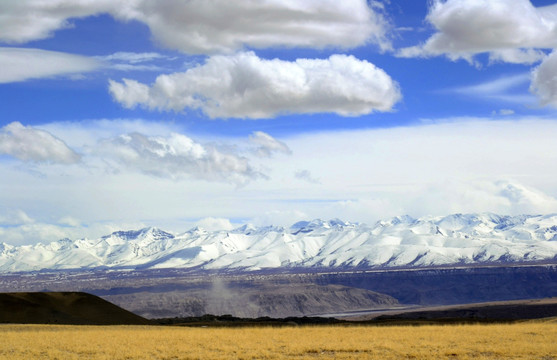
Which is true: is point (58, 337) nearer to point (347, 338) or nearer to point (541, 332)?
point (347, 338)

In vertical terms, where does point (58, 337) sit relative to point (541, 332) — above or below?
above

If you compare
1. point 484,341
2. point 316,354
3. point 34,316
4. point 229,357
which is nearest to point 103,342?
point 229,357

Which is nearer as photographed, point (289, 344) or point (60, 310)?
point (289, 344)

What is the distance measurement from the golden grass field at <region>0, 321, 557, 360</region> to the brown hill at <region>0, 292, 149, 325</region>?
1763 centimetres

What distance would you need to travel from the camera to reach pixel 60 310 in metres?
76.6

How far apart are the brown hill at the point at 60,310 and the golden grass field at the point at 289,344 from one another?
57.8ft

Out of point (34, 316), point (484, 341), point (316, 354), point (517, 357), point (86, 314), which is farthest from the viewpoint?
point (86, 314)

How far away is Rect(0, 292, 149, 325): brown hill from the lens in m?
72.5

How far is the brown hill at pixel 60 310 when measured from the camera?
72.5m

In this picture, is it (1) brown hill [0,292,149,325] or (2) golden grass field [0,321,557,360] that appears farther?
(1) brown hill [0,292,149,325]

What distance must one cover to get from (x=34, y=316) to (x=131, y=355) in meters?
38.2

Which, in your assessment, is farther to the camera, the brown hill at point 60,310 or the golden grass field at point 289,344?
the brown hill at point 60,310

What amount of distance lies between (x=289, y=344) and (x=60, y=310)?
40594 mm

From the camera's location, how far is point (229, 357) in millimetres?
37781
